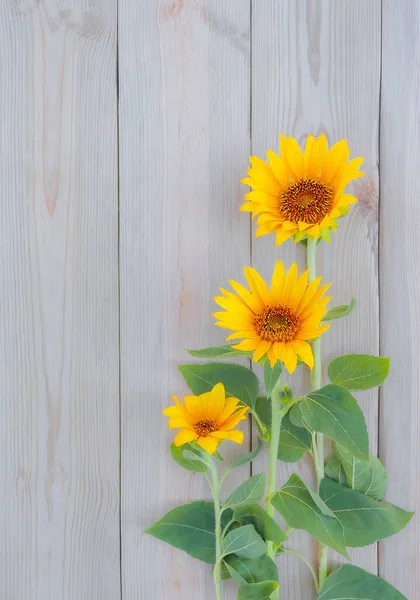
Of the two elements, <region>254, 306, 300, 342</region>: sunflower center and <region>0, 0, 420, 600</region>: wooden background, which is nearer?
<region>254, 306, 300, 342</region>: sunflower center

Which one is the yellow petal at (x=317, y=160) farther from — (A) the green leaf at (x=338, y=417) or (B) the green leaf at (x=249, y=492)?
(B) the green leaf at (x=249, y=492)

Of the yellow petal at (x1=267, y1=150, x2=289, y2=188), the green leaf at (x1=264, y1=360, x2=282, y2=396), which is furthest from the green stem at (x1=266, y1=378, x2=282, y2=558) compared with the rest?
the yellow petal at (x1=267, y1=150, x2=289, y2=188)

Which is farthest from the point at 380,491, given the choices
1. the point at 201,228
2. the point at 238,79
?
the point at 238,79

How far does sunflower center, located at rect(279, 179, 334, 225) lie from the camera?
1.99 feet

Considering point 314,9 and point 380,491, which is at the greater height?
point 314,9

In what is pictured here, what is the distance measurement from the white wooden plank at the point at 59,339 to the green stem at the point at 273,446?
20 centimetres

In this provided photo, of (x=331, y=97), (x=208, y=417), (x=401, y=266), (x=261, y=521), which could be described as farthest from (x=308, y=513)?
(x=331, y=97)

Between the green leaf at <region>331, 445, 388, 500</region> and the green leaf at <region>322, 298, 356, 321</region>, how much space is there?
0.16 metres

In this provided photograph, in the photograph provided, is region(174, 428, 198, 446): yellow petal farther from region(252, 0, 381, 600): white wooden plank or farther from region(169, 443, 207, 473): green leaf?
region(252, 0, 381, 600): white wooden plank

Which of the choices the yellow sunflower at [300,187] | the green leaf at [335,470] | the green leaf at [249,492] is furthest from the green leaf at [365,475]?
the yellow sunflower at [300,187]

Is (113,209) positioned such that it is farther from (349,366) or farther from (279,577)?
(279,577)

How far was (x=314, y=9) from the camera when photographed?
2.26 ft

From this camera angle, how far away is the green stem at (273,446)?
2.01 ft

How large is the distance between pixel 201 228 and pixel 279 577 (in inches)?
18.2
